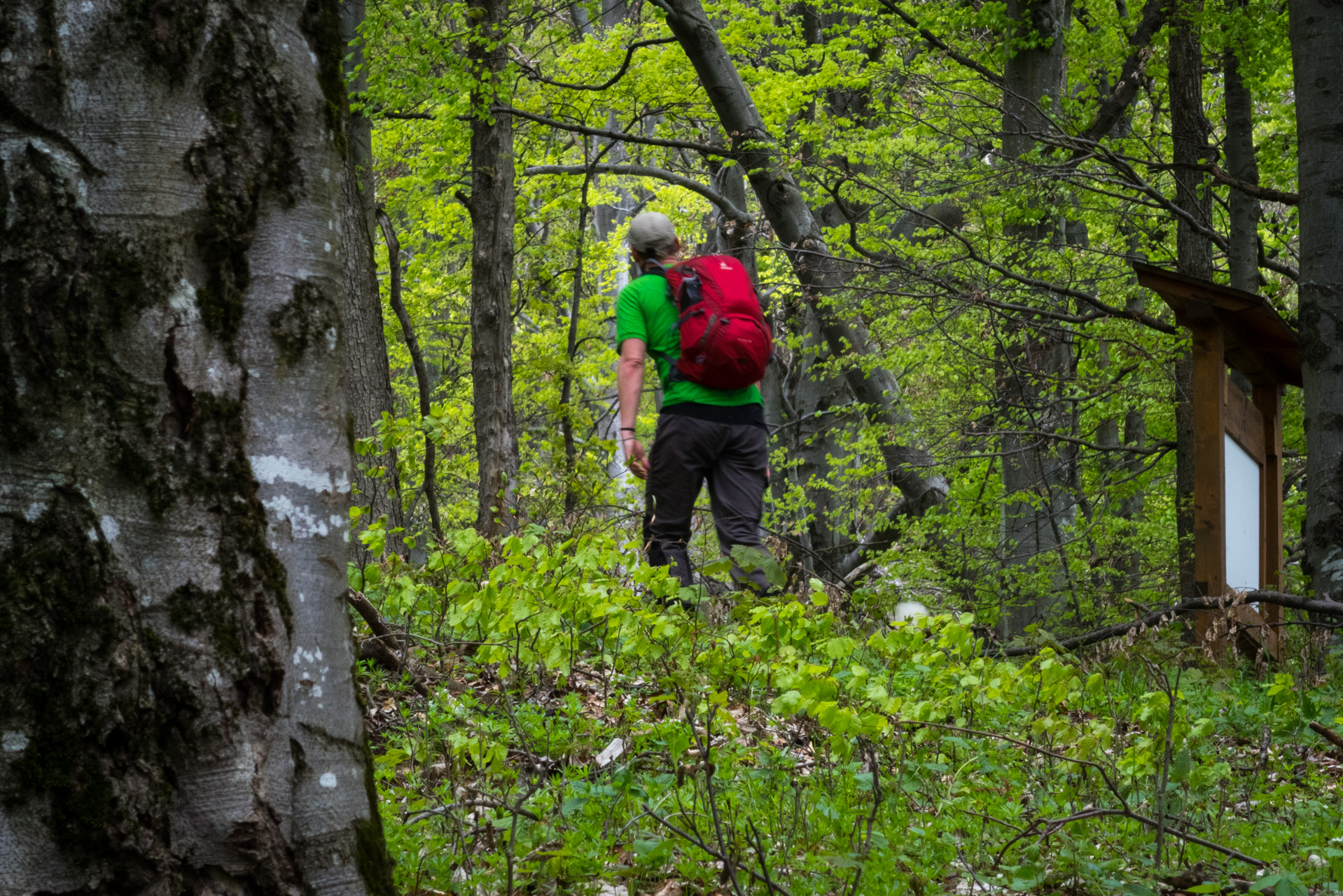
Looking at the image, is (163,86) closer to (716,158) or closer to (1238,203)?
(1238,203)

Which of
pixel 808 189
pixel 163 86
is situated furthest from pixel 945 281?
pixel 163 86

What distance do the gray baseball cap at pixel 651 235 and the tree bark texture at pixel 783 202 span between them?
388cm

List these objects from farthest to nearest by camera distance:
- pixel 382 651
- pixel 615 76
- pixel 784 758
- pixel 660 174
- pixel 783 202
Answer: pixel 660 174 < pixel 615 76 < pixel 783 202 < pixel 382 651 < pixel 784 758

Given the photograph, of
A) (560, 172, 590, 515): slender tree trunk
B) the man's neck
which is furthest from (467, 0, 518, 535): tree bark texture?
A: the man's neck

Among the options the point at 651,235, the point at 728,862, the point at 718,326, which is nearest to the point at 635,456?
the point at 718,326

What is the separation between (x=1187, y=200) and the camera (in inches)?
316

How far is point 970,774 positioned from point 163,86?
9.13 ft

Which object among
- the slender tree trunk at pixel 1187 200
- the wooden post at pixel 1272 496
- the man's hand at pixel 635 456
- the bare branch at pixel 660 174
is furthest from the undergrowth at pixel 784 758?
the bare branch at pixel 660 174

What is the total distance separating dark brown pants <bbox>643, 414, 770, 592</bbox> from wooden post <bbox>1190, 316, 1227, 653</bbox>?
259 cm

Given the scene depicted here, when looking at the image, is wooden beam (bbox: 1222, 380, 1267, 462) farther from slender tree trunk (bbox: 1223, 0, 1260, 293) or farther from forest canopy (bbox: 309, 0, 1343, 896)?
slender tree trunk (bbox: 1223, 0, 1260, 293)

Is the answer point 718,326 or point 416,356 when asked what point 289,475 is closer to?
point 718,326

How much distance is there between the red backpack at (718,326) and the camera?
→ 4.99 m

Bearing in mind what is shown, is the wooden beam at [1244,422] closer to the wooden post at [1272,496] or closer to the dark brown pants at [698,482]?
the wooden post at [1272,496]

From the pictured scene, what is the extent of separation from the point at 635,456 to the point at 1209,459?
3290 millimetres
